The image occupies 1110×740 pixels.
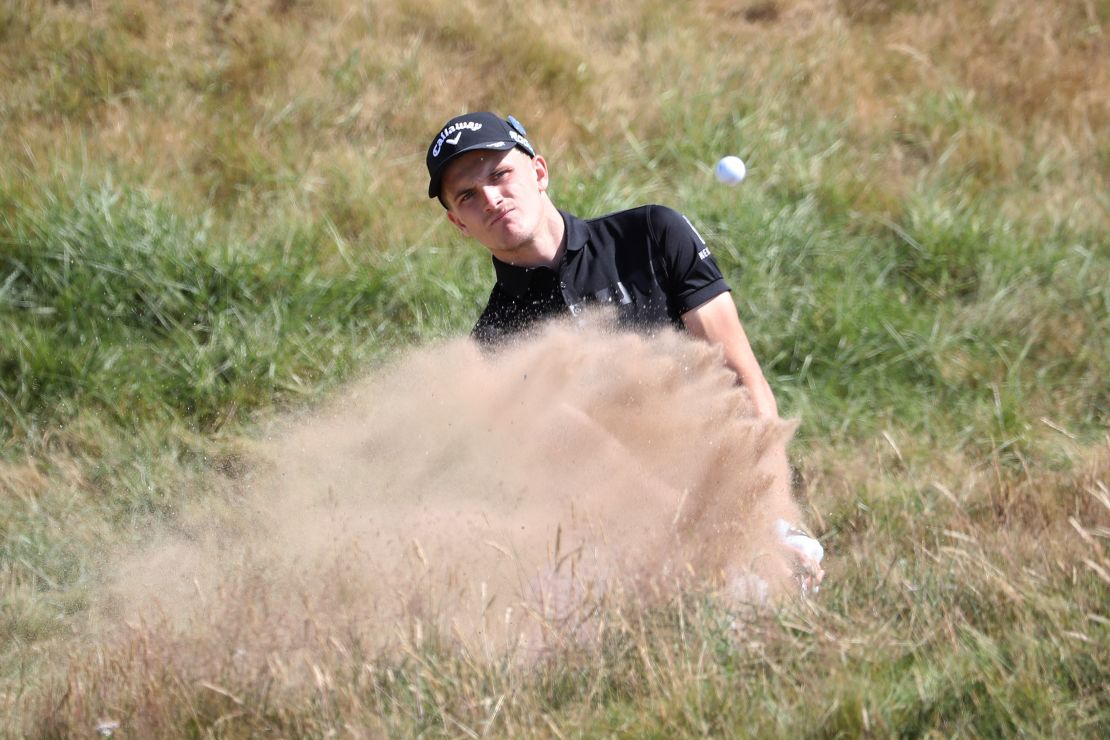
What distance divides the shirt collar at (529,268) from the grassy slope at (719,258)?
4.17 ft

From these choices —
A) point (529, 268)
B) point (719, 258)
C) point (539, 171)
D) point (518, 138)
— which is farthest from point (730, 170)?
point (529, 268)

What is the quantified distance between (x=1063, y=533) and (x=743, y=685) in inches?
56.5

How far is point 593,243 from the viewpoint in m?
3.84

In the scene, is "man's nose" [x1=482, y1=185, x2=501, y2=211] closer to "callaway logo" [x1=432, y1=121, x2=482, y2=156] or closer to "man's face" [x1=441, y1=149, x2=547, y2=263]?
"man's face" [x1=441, y1=149, x2=547, y2=263]

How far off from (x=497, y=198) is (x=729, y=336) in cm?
83

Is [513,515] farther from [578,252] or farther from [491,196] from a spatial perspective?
[491,196]

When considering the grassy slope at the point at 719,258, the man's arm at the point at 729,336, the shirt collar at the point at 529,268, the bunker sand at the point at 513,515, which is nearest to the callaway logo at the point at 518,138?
the shirt collar at the point at 529,268

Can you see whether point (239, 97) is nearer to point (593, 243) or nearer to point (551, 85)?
point (551, 85)

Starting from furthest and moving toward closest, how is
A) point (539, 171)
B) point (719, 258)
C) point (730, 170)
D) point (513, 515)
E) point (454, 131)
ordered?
1. point (730, 170)
2. point (719, 258)
3. point (539, 171)
4. point (454, 131)
5. point (513, 515)

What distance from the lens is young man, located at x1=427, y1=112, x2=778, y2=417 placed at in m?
3.75

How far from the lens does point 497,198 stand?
374 centimetres

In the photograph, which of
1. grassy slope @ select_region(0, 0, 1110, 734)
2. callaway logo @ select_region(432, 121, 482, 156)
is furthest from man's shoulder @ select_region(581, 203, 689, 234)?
grassy slope @ select_region(0, 0, 1110, 734)

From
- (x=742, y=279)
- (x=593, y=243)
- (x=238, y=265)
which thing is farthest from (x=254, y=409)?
(x=742, y=279)

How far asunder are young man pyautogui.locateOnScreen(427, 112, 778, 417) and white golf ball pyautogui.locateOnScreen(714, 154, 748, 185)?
220cm
